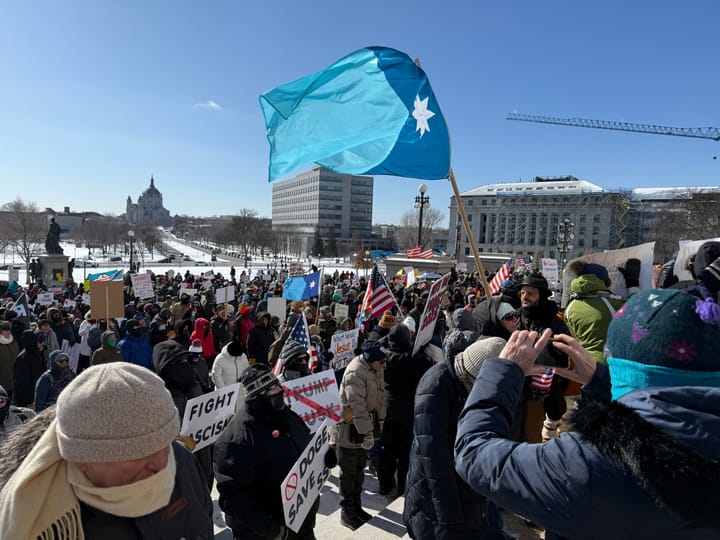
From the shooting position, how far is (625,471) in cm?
109

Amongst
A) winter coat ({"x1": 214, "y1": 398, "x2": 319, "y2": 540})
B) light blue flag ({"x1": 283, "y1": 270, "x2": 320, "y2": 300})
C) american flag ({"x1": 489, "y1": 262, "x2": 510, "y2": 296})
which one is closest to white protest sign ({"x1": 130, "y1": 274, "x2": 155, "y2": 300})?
light blue flag ({"x1": 283, "y1": 270, "x2": 320, "y2": 300})

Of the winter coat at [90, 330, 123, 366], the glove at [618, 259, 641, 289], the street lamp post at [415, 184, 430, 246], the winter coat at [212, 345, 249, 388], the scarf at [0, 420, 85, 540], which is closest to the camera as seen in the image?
the scarf at [0, 420, 85, 540]

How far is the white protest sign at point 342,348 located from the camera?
23.4 ft

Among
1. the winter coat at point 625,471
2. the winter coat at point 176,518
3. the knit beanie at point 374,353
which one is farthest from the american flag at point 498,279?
the winter coat at point 625,471

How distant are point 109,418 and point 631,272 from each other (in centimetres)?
696

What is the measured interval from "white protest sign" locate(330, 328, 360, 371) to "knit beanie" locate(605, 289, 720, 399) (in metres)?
6.00

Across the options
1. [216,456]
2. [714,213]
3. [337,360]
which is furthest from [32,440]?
[714,213]

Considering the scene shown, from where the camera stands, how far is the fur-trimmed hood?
100 cm

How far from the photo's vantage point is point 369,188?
4717 inches

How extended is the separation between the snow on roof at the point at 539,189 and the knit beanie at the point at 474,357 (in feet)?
323

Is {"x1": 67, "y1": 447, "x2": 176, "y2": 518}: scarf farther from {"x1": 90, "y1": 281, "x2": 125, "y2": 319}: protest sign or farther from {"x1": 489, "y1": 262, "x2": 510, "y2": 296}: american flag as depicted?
{"x1": 489, "y1": 262, "x2": 510, "y2": 296}: american flag

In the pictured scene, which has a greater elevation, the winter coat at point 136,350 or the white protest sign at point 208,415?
the white protest sign at point 208,415

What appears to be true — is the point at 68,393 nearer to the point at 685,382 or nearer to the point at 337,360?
the point at 685,382

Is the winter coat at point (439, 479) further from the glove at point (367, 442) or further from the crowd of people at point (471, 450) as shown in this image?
the glove at point (367, 442)
